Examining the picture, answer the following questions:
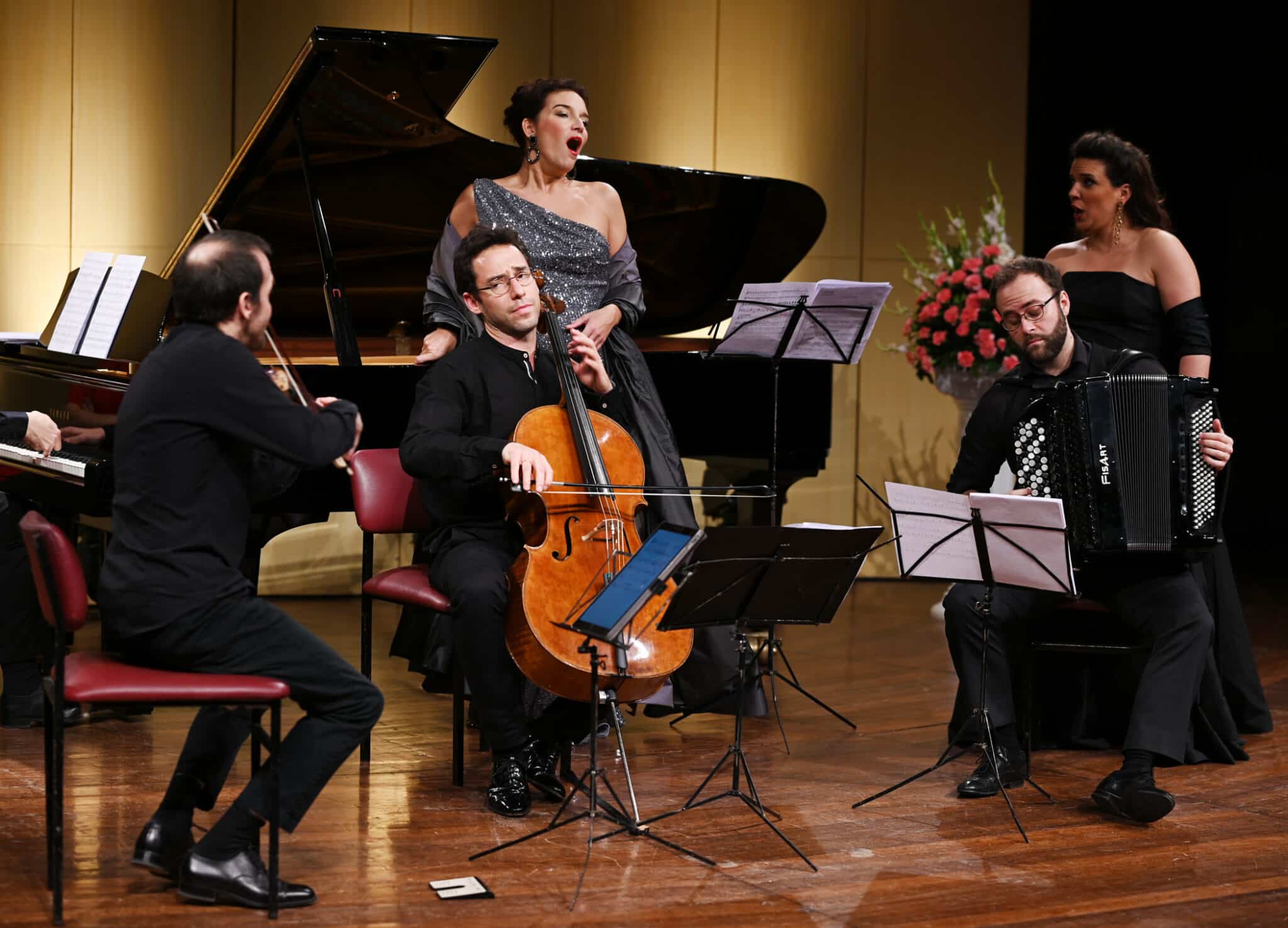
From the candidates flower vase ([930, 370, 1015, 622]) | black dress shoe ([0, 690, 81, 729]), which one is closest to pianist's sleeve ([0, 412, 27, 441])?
black dress shoe ([0, 690, 81, 729])

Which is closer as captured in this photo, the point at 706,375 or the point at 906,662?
the point at 706,375

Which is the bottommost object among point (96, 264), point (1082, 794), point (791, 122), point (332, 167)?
point (1082, 794)

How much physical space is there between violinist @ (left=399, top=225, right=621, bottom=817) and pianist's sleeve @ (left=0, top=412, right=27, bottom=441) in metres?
1.07

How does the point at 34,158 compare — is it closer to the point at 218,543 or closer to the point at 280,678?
the point at 218,543

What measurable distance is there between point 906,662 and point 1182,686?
5.62 ft

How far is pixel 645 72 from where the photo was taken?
6840mm

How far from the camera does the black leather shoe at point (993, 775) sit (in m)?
3.66

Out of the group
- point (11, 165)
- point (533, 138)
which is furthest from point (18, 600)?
point (11, 165)

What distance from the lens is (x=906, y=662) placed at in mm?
5312

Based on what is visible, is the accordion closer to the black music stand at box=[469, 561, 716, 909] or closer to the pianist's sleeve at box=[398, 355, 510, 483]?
the black music stand at box=[469, 561, 716, 909]

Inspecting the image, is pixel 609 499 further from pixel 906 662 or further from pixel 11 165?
pixel 11 165

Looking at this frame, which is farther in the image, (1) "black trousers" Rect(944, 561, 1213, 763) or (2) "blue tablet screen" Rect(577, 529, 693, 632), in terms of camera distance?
(1) "black trousers" Rect(944, 561, 1213, 763)

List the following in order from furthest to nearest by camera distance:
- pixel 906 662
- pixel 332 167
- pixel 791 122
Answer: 1. pixel 791 122
2. pixel 906 662
3. pixel 332 167

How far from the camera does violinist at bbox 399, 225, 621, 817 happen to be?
135 inches
